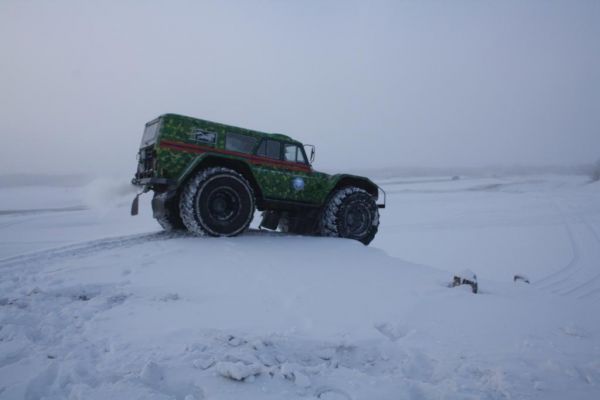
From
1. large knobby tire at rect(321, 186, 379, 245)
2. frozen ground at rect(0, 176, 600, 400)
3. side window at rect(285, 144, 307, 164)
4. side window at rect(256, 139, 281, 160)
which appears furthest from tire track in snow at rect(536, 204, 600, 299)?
side window at rect(256, 139, 281, 160)

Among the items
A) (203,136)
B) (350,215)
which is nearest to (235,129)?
(203,136)

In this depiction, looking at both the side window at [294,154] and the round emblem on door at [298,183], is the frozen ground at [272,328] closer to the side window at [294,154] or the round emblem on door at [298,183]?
the round emblem on door at [298,183]

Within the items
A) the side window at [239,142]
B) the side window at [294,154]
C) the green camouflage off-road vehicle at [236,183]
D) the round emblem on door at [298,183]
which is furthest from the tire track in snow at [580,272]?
the side window at [239,142]

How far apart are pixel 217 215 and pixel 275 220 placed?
2.46 metres

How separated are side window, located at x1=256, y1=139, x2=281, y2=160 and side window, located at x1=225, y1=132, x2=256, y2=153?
0.58ft

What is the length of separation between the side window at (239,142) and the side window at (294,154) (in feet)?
2.48

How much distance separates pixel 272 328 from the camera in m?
2.84

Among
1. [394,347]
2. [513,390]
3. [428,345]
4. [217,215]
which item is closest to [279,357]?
[394,347]

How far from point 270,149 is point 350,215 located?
226 centimetres

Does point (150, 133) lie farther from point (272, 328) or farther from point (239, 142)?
point (272, 328)

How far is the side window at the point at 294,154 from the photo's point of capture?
7367mm

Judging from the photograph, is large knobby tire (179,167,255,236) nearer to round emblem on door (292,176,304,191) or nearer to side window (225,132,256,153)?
side window (225,132,256,153)

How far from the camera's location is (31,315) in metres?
2.95

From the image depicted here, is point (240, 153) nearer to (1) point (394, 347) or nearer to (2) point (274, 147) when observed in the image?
(2) point (274, 147)
